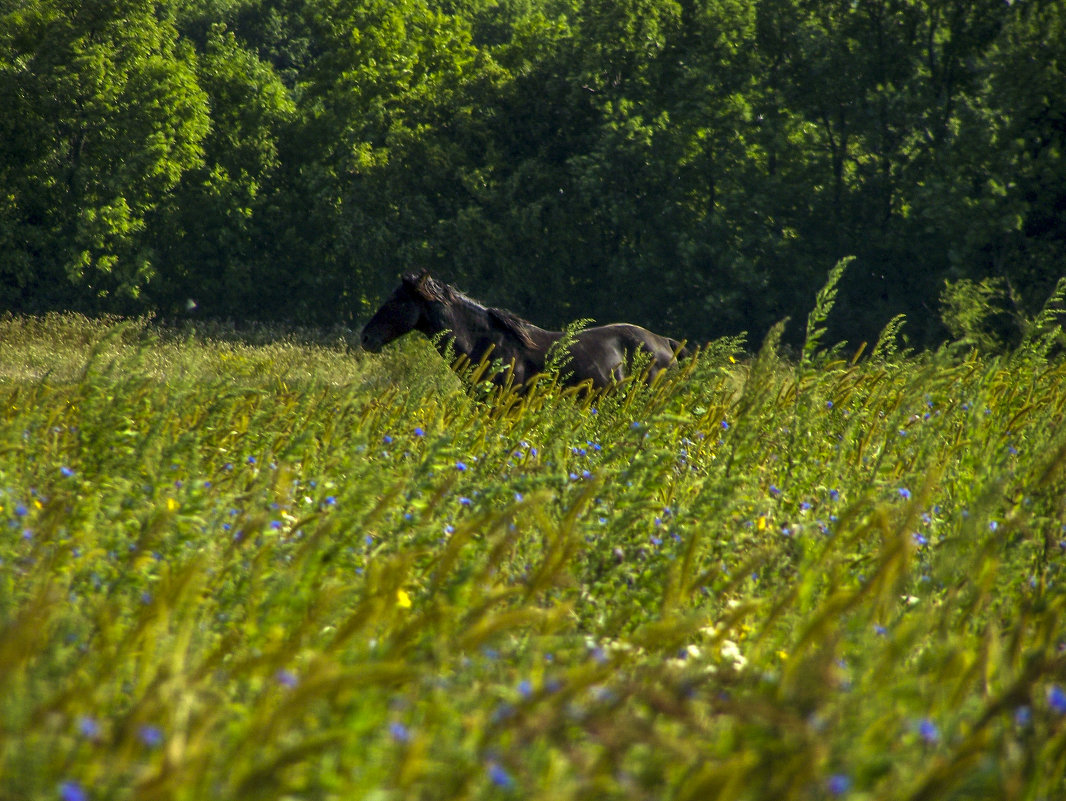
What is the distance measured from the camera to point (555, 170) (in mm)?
33062

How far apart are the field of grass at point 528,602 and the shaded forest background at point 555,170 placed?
2202cm

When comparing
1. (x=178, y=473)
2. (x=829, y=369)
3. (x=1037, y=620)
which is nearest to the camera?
(x=1037, y=620)

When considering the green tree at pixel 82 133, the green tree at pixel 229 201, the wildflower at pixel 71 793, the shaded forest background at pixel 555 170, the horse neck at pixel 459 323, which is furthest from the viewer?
the green tree at pixel 229 201

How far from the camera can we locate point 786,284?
3111cm

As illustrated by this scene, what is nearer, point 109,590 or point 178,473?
point 109,590

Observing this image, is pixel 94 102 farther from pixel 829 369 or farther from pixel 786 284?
pixel 829 369

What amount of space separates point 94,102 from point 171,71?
2726 millimetres

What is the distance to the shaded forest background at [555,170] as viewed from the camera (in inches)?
1140

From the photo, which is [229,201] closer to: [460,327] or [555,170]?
[555,170]

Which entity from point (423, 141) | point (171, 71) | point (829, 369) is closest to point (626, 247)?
point (423, 141)

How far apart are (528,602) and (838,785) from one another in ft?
4.37

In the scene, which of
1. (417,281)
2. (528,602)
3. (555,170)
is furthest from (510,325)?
(555,170)

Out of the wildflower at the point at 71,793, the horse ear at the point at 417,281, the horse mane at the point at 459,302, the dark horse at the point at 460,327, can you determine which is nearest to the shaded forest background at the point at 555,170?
the dark horse at the point at 460,327

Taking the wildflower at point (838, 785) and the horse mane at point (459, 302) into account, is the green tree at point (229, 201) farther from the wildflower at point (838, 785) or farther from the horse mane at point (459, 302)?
the wildflower at point (838, 785)
